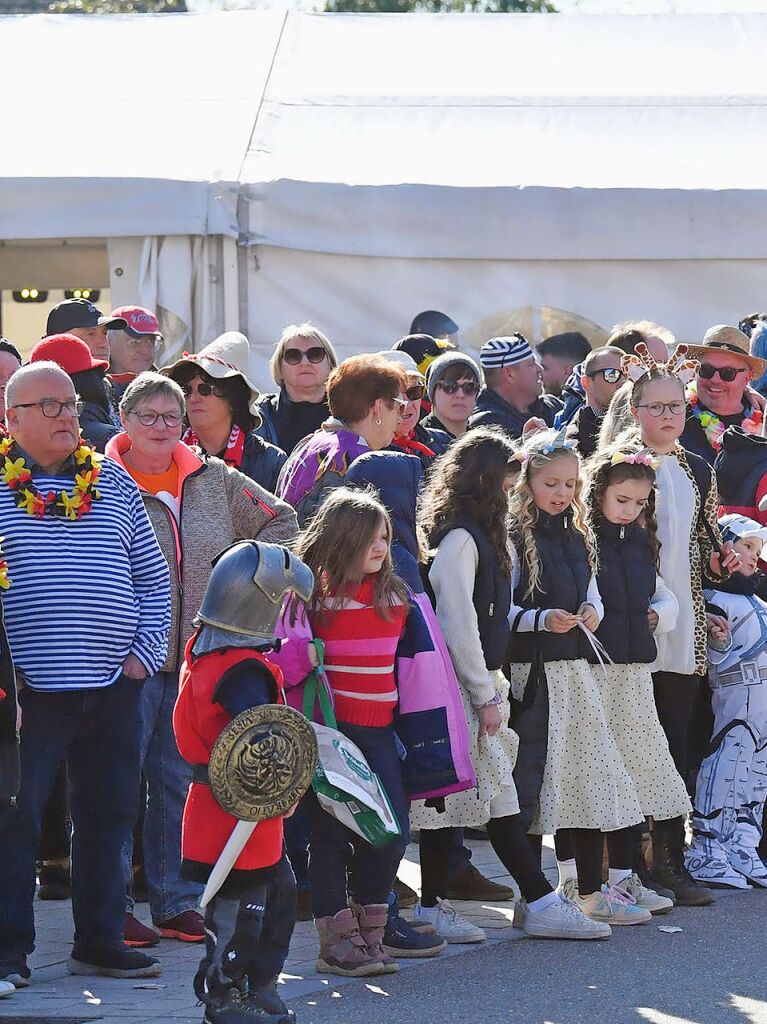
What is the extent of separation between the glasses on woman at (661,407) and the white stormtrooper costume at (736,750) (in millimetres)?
640

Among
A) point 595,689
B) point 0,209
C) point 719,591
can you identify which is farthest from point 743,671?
point 0,209

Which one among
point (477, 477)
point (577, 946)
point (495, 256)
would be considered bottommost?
point (577, 946)

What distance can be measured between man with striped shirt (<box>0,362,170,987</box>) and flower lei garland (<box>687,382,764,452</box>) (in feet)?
10.0

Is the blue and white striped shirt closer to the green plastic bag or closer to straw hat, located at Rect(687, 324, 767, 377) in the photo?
the green plastic bag

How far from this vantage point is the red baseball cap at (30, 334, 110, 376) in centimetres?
678

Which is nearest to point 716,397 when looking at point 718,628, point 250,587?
point 718,628

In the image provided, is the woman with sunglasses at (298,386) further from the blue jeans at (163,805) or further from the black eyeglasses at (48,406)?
the black eyeglasses at (48,406)

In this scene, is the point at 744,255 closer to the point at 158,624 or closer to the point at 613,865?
the point at 613,865

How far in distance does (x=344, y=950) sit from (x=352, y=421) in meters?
1.84

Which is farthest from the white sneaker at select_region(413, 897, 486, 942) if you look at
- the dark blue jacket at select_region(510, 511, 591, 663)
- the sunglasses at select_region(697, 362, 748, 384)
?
the sunglasses at select_region(697, 362, 748, 384)

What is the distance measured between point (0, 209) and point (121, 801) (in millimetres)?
5617

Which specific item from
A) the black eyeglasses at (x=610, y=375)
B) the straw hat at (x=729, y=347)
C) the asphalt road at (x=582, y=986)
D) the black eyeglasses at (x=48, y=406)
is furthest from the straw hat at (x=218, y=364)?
the asphalt road at (x=582, y=986)

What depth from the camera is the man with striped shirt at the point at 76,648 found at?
5.42 metres

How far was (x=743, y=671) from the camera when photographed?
734 centimetres
